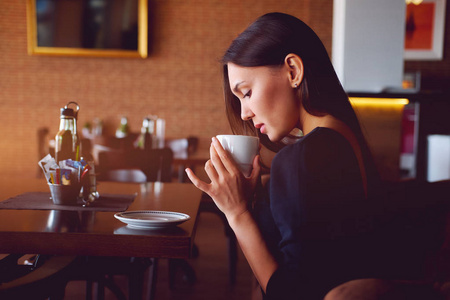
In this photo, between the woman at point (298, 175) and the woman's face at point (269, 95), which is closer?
the woman at point (298, 175)

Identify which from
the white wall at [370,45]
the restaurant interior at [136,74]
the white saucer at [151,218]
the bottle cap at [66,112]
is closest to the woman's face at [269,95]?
the white saucer at [151,218]

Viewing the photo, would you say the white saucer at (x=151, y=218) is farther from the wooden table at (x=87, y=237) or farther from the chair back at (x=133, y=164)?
the chair back at (x=133, y=164)

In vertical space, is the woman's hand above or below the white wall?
below

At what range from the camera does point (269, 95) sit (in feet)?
3.22

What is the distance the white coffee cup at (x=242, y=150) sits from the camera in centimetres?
101

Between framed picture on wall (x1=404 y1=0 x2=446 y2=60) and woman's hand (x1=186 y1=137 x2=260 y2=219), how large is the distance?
6.64m

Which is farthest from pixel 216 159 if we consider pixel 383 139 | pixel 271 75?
pixel 383 139

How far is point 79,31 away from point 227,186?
561 cm

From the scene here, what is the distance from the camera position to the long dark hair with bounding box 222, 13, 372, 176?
36.8 inches

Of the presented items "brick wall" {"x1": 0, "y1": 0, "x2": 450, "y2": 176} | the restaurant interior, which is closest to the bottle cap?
the restaurant interior

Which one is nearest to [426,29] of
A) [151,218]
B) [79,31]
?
[79,31]

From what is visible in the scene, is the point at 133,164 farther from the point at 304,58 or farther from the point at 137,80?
the point at 137,80

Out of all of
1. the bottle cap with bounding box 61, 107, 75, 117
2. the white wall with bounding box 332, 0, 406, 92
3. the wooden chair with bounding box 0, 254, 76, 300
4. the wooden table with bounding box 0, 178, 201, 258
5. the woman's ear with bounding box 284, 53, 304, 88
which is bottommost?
the wooden chair with bounding box 0, 254, 76, 300

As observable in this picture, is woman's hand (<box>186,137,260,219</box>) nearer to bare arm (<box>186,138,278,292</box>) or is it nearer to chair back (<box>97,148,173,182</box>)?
bare arm (<box>186,138,278,292</box>)
